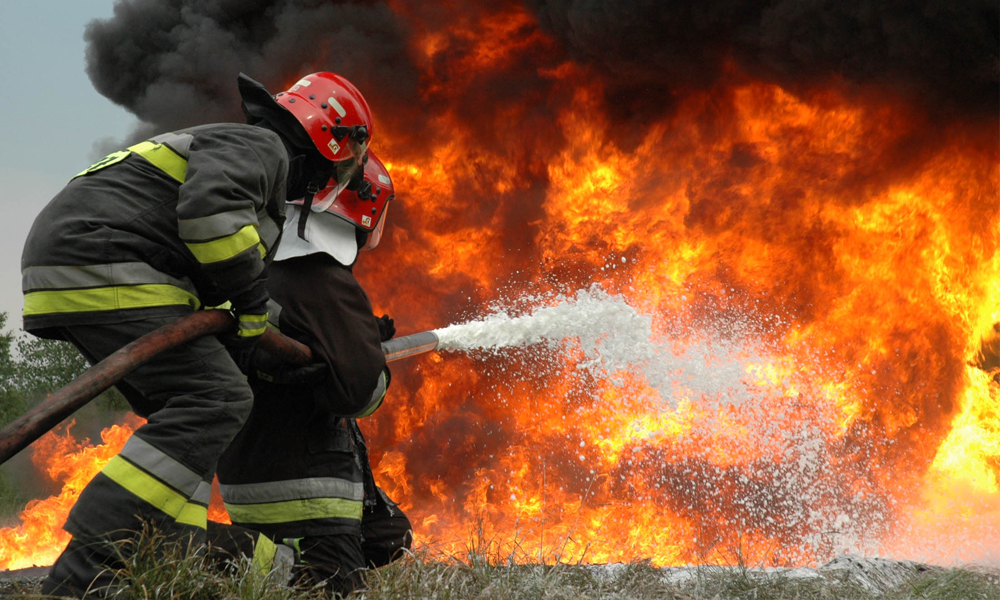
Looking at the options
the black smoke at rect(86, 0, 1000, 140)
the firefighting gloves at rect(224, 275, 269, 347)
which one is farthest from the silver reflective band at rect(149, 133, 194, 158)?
the black smoke at rect(86, 0, 1000, 140)

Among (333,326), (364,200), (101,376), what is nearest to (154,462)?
(101,376)

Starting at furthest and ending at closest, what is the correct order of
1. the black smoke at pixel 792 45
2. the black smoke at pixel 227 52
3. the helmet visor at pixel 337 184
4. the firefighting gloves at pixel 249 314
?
1. the black smoke at pixel 227 52
2. the black smoke at pixel 792 45
3. the helmet visor at pixel 337 184
4. the firefighting gloves at pixel 249 314

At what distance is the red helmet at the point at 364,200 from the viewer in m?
3.65

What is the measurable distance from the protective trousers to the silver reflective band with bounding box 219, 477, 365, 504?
617 millimetres

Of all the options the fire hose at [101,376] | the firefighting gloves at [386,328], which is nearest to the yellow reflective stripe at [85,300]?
the fire hose at [101,376]

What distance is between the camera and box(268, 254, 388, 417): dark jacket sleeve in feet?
10.8

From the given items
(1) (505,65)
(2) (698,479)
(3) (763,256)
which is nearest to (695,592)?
(2) (698,479)

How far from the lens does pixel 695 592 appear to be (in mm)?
3650

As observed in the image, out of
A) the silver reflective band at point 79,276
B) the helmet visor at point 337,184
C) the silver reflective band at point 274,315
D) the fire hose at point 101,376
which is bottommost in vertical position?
the silver reflective band at point 274,315

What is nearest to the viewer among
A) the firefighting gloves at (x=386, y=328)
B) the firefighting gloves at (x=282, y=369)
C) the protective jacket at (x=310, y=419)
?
the firefighting gloves at (x=282, y=369)

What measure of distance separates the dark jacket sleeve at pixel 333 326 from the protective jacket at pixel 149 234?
54 cm

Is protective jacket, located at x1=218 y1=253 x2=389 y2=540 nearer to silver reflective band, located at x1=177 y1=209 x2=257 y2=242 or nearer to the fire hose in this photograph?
the fire hose

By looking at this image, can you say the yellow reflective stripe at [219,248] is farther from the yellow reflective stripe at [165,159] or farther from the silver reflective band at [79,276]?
the yellow reflective stripe at [165,159]

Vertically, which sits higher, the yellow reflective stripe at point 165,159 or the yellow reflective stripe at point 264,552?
the yellow reflective stripe at point 165,159
